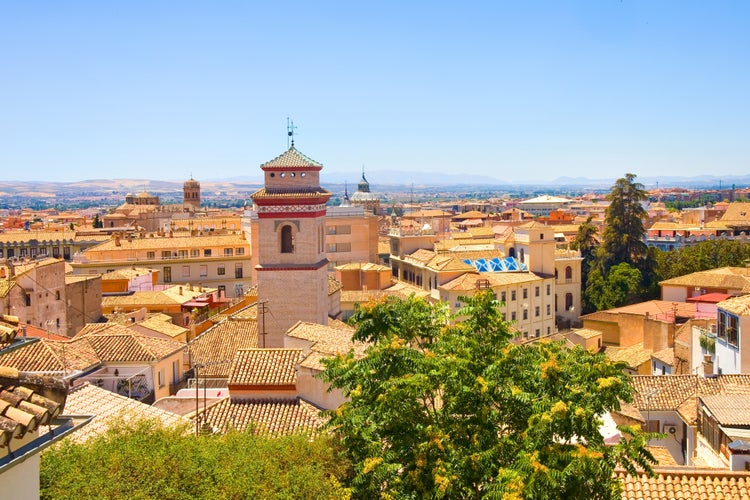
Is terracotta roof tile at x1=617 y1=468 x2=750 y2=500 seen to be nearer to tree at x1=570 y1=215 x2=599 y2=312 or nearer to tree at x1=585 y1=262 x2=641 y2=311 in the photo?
tree at x1=585 y1=262 x2=641 y2=311

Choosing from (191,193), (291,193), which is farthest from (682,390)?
(191,193)

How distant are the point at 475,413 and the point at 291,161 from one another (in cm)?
1881

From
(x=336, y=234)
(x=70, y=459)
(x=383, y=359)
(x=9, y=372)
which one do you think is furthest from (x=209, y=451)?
(x=336, y=234)

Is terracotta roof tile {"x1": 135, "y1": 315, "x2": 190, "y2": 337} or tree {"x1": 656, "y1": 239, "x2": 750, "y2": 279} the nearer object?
terracotta roof tile {"x1": 135, "y1": 315, "x2": 190, "y2": 337}

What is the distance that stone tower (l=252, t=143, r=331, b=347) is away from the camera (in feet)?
91.0

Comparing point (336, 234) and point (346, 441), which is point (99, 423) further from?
point (336, 234)

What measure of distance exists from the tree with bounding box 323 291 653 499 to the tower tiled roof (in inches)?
645

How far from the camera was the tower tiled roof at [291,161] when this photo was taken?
2781 cm

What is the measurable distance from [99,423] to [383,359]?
664 centimetres

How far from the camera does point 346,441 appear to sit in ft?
35.7

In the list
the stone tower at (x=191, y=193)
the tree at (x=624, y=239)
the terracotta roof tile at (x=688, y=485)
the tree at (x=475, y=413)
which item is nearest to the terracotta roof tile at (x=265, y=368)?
the tree at (x=475, y=413)

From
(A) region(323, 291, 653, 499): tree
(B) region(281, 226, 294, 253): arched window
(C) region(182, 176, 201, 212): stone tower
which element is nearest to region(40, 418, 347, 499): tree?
(A) region(323, 291, 653, 499): tree

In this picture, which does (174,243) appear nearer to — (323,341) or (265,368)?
(323,341)

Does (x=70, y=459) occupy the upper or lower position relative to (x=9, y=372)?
lower
